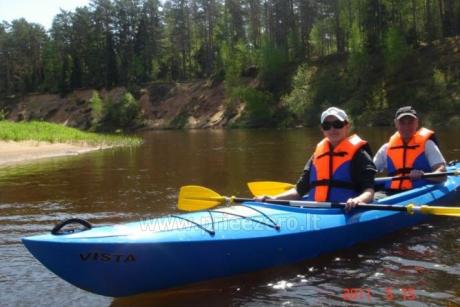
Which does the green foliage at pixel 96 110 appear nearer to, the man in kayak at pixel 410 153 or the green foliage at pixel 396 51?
the green foliage at pixel 396 51

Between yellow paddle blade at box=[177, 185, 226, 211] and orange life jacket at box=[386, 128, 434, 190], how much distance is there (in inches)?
112

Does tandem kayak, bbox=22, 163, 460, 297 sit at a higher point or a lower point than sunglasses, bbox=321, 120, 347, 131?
lower

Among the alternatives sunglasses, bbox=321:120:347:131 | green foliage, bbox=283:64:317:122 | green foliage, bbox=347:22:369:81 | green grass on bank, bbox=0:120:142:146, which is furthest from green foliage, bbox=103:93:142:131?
sunglasses, bbox=321:120:347:131

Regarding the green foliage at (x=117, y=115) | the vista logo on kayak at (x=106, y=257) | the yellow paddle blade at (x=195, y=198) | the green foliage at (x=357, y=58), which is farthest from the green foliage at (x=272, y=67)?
the vista logo on kayak at (x=106, y=257)

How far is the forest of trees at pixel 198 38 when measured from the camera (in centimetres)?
4544

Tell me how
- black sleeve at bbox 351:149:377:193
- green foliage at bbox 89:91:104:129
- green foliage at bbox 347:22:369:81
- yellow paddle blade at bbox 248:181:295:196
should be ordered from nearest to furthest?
1. black sleeve at bbox 351:149:377:193
2. yellow paddle blade at bbox 248:181:295:196
3. green foliage at bbox 347:22:369:81
4. green foliage at bbox 89:91:104:129

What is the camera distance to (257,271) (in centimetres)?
568

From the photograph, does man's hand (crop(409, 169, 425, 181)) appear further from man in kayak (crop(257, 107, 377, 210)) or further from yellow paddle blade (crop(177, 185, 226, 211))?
yellow paddle blade (crop(177, 185, 226, 211))

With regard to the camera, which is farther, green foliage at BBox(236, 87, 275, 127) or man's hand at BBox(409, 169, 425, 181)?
green foliage at BBox(236, 87, 275, 127)

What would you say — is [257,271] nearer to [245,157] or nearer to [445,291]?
[445,291]

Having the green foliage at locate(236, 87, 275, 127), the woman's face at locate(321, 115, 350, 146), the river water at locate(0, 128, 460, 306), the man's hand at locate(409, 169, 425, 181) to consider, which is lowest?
the river water at locate(0, 128, 460, 306)

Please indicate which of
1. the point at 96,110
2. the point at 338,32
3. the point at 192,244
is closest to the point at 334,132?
Result: the point at 192,244

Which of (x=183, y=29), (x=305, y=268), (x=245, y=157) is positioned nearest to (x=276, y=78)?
(x=183, y=29)

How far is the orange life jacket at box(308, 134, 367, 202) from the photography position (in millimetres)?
6344
